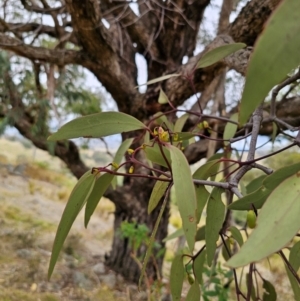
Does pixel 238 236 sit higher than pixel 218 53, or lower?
lower

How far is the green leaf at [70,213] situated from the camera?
0.32 meters

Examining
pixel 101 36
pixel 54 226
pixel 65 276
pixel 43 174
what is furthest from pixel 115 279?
pixel 43 174

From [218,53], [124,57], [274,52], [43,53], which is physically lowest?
[274,52]

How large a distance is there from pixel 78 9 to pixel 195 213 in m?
0.79

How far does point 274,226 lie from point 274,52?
0.10m

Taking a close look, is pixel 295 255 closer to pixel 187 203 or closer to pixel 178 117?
A: pixel 187 203

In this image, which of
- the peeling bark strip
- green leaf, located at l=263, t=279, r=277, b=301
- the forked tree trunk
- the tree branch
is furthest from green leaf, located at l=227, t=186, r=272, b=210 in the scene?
the forked tree trunk

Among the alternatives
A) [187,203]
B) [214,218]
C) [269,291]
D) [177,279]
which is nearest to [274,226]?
[187,203]

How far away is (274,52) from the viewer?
157 mm

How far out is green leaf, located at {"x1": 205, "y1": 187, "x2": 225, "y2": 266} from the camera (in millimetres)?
370

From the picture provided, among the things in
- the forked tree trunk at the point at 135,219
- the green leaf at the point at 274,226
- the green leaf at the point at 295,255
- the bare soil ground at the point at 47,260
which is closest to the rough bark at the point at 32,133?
the forked tree trunk at the point at 135,219

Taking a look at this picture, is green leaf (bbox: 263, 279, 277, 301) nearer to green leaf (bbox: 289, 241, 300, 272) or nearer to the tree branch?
green leaf (bbox: 289, 241, 300, 272)

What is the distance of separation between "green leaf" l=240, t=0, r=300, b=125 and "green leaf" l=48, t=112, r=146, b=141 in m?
0.17

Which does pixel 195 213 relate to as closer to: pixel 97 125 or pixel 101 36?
pixel 97 125
